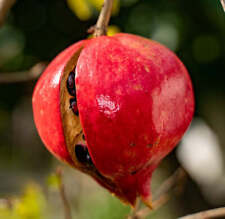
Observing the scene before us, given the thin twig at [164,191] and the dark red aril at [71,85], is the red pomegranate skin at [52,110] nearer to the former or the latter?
the dark red aril at [71,85]

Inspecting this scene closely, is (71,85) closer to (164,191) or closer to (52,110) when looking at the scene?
(52,110)

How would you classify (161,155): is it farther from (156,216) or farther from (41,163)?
(41,163)

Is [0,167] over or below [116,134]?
below

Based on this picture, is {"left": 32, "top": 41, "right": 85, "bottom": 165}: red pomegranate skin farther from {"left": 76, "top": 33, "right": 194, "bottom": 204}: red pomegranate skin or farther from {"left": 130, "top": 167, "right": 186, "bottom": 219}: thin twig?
{"left": 130, "top": 167, "right": 186, "bottom": 219}: thin twig

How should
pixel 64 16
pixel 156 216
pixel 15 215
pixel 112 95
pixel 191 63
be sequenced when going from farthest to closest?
pixel 156 216 → pixel 64 16 → pixel 191 63 → pixel 15 215 → pixel 112 95

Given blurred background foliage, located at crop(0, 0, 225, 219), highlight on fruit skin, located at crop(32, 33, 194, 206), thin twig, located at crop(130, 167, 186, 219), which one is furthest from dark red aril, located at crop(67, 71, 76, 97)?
blurred background foliage, located at crop(0, 0, 225, 219)

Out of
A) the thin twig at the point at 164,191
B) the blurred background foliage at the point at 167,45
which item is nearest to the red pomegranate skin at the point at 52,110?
the thin twig at the point at 164,191

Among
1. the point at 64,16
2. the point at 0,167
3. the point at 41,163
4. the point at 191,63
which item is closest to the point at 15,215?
the point at 191,63

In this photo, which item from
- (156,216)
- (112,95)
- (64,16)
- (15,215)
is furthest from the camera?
(156,216)
